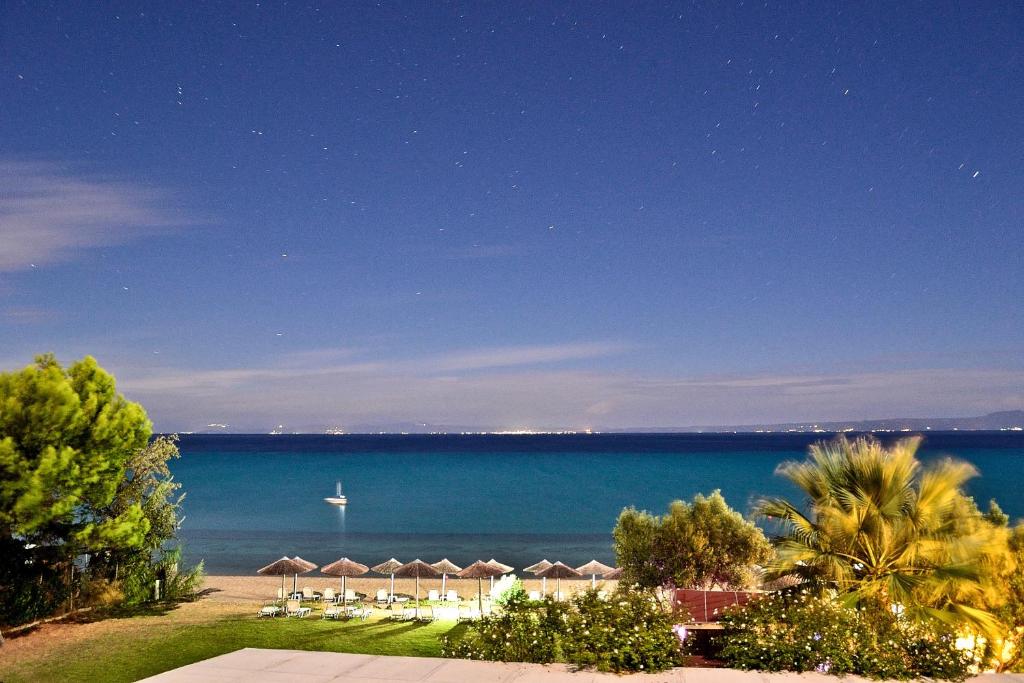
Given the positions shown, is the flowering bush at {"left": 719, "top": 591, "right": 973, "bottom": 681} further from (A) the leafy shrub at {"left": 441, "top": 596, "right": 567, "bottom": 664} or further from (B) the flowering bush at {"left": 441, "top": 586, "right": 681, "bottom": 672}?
(A) the leafy shrub at {"left": 441, "top": 596, "right": 567, "bottom": 664}

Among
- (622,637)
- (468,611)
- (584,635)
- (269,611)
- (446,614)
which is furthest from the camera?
(468,611)

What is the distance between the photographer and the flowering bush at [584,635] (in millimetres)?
8484

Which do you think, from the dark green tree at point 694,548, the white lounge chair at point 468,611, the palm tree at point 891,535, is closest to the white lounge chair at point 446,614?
the white lounge chair at point 468,611

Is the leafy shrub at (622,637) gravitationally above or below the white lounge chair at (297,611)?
above

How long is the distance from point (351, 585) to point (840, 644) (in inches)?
1017

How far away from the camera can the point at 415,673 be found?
27.7 ft

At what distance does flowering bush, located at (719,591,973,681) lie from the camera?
812 centimetres

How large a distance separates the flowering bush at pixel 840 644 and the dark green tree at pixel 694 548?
47.7 ft

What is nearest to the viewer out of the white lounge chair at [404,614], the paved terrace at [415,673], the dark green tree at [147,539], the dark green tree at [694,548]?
the paved terrace at [415,673]

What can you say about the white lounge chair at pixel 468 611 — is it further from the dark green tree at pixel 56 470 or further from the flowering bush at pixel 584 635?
the flowering bush at pixel 584 635

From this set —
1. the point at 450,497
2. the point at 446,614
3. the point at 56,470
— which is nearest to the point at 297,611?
the point at 446,614

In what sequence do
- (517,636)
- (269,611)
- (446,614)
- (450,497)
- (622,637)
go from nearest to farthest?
1. (622,637)
2. (517,636)
3. (269,611)
4. (446,614)
5. (450,497)

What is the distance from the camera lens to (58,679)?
11.6m

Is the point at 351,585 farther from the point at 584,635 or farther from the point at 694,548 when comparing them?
the point at 584,635
